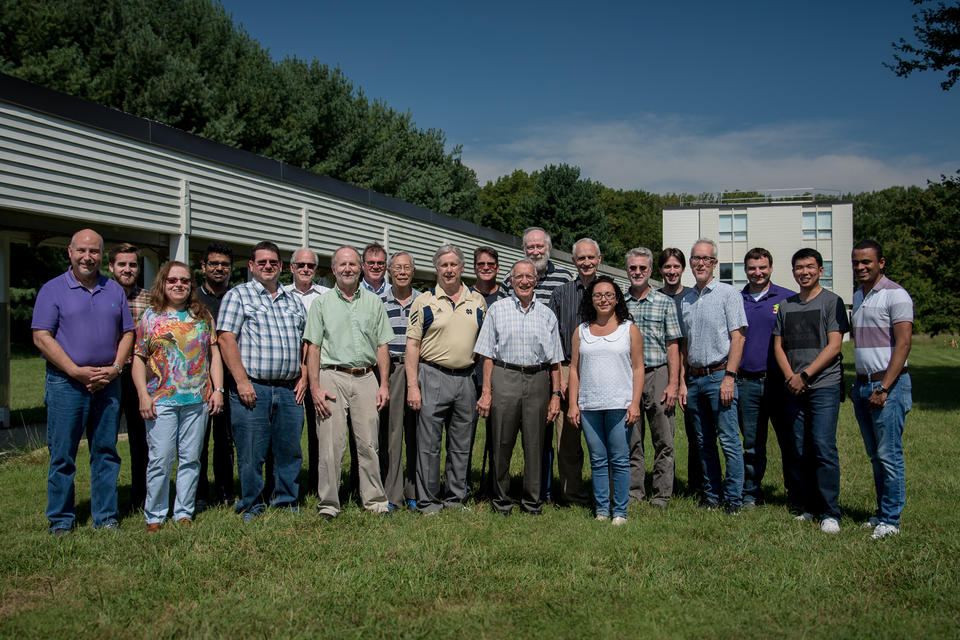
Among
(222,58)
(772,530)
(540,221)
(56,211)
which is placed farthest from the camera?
(540,221)

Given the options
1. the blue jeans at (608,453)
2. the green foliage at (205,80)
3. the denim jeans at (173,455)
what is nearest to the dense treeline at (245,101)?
the green foliage at (205,80)

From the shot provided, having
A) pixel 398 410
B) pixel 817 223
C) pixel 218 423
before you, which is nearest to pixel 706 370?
pixel 398 410

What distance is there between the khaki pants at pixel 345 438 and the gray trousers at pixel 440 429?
1.05 ft

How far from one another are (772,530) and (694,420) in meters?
0.98

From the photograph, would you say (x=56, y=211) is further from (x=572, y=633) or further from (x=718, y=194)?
(x=718, y=194)

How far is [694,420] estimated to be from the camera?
537 centimetres

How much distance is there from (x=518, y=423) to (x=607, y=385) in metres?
0.74

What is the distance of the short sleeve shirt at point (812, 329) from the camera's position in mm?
4840

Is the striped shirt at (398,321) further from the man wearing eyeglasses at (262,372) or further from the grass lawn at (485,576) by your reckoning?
the grass lawn at (485,576)

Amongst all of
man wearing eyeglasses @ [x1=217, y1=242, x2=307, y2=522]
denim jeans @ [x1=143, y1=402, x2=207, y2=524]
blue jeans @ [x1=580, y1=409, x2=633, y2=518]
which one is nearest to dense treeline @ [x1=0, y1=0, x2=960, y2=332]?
blue jeans @ [x1=580, y1=409, x2=633, y2=518]

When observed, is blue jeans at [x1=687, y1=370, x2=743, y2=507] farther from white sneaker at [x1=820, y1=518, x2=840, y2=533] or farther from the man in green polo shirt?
the man in green polo shirt

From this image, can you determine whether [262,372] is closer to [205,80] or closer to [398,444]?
[398,444]

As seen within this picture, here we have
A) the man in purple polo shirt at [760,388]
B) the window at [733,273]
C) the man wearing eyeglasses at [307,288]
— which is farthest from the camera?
the window at [733,273]

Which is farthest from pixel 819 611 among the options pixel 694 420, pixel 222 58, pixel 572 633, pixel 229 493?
pixel 222 58
